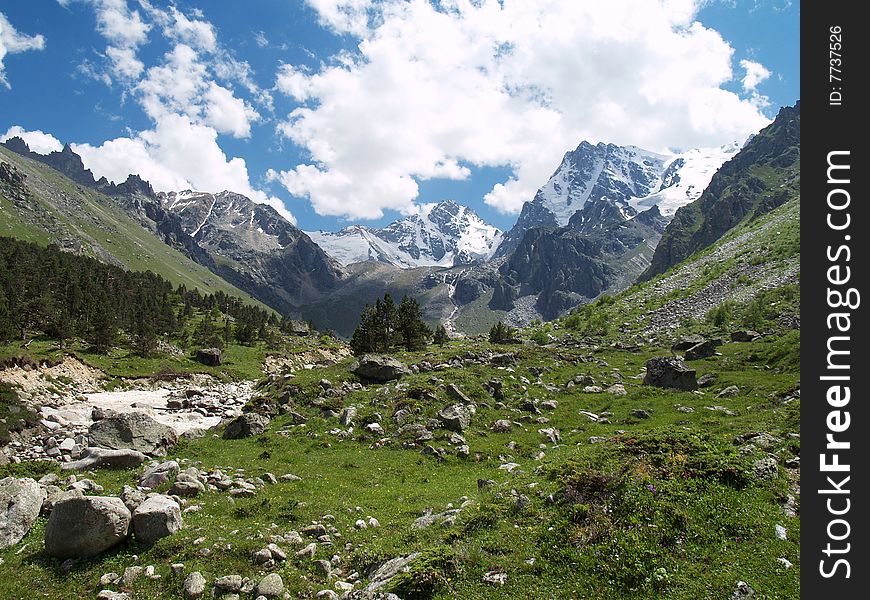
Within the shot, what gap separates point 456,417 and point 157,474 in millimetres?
16068

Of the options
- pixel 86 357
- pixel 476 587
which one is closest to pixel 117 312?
pixel 86 357

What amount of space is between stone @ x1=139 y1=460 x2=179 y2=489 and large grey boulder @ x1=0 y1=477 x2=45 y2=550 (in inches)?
127

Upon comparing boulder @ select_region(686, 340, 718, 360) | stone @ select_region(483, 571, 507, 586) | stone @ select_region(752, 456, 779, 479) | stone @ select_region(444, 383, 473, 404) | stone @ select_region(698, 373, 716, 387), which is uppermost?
boulder @ select_region(686, 340, 718, 360)

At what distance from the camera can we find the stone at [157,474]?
1803cm

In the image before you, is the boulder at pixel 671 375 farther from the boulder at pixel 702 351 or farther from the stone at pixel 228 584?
the stone at pixel 228 584

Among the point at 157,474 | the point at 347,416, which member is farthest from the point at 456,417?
the point at 157,474

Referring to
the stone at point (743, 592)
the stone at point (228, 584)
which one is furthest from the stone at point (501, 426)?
the stone at point (743, 592)

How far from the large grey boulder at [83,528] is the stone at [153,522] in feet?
1.32

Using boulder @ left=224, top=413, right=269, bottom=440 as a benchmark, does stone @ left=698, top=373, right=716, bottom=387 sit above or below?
above

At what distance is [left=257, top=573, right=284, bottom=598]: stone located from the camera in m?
11.5

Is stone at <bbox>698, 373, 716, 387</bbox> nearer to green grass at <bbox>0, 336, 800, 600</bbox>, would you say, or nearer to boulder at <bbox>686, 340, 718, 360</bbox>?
boulder at <bbox>686, 340, 718, 360</bbox>

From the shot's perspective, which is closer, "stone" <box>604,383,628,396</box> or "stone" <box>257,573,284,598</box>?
"stone" <box>257,573,284,598</box>

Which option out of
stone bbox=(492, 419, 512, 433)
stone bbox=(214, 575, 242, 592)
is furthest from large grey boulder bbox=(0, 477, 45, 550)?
stone bbox=(492, 419, 512, 433)
